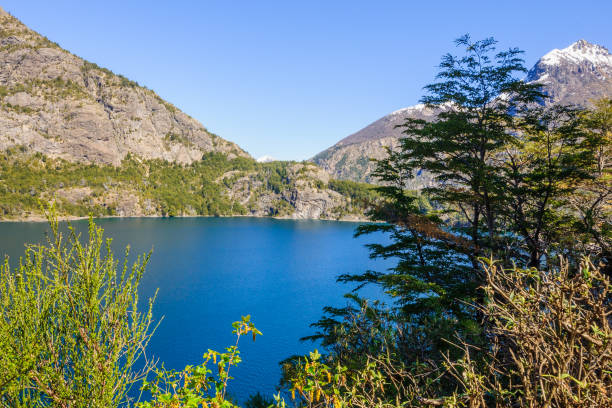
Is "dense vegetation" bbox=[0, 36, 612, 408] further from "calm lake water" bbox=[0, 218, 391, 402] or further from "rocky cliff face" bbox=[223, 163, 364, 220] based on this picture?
"rocky cliff face" bbox=[223, 163, 364, 220]

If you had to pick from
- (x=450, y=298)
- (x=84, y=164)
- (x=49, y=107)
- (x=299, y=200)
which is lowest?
(x=450, y=298)

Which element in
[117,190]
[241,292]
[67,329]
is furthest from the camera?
[117,190]

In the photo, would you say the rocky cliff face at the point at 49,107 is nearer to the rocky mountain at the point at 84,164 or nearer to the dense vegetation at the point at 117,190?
the rocky mountain at the point at 84,164

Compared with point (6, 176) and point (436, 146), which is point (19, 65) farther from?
point (436, 146)

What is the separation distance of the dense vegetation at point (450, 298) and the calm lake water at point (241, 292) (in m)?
4.47

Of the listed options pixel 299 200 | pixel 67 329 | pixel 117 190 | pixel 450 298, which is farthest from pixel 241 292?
pixel 117 190

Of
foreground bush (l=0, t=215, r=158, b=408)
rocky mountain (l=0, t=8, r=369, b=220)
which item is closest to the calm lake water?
foreground bush (l=0, t=215, r=158, b=408)

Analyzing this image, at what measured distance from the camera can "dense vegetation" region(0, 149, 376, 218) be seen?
127 m

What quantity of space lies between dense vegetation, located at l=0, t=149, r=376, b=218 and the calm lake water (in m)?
59.1

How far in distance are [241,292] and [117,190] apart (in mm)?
147473

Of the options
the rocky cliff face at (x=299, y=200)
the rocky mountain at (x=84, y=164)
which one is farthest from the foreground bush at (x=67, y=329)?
the rocky cliff face at (x=299, y=200)

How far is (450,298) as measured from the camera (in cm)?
888

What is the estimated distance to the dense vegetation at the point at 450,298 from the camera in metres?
2.08

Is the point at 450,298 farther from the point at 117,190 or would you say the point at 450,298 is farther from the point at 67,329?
the point at 117,190
